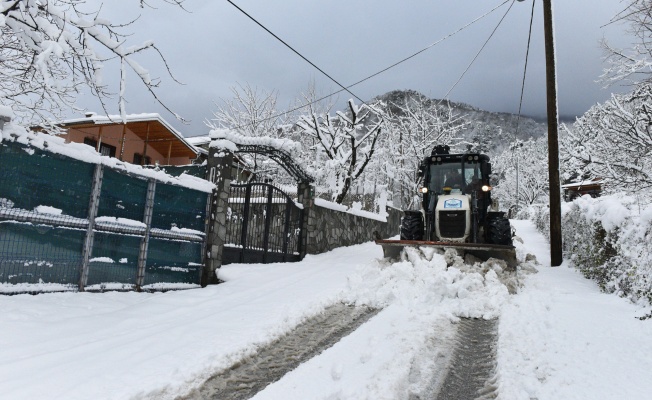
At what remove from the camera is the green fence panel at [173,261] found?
691cm

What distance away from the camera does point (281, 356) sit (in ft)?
13.4

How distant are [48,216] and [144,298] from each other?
1864mm

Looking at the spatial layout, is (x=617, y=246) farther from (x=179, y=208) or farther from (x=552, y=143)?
(x=179, y=208)

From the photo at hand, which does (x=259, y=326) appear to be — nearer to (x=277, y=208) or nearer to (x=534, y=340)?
(x=534, y=340)

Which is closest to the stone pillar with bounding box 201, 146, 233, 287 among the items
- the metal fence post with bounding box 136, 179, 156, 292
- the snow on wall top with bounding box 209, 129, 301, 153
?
the snow on wall top with bounding box 209, 129, 301, 153

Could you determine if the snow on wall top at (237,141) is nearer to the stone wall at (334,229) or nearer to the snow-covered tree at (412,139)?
the stone wall at (334,229)

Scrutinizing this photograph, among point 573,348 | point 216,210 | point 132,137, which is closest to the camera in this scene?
point 573,348

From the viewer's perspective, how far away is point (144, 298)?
634 cm

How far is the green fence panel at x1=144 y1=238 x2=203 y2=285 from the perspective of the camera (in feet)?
22.7

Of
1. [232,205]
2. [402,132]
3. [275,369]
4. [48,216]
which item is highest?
[402,132]

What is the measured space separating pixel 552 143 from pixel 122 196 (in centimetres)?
972

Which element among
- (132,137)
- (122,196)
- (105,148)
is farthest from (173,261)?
(132,137)

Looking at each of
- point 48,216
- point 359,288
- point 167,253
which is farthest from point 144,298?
point 359,288

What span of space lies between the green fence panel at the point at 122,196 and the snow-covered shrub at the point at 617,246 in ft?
24.3
